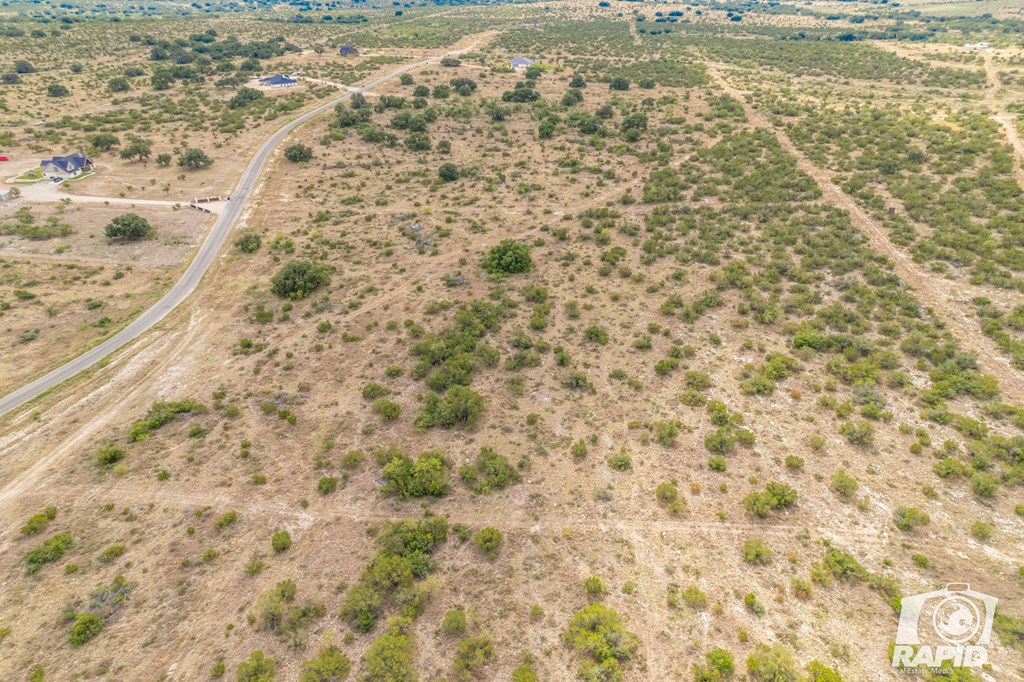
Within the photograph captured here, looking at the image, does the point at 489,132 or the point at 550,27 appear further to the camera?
the point at 550,27

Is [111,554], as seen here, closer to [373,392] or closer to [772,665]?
[373,392]

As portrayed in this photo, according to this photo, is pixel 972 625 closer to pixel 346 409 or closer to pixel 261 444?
pixel 346 409

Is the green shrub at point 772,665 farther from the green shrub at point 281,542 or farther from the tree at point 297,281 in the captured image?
the tree at point 297,281

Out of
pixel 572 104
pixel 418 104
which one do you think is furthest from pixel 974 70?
pixel 418 104

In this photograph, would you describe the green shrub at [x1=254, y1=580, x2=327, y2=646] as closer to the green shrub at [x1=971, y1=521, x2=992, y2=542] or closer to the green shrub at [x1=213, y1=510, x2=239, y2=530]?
the green shrub at [x1=213, y1=510, x2=239, y2=530]

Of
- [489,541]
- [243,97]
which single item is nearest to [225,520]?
[489,541]
